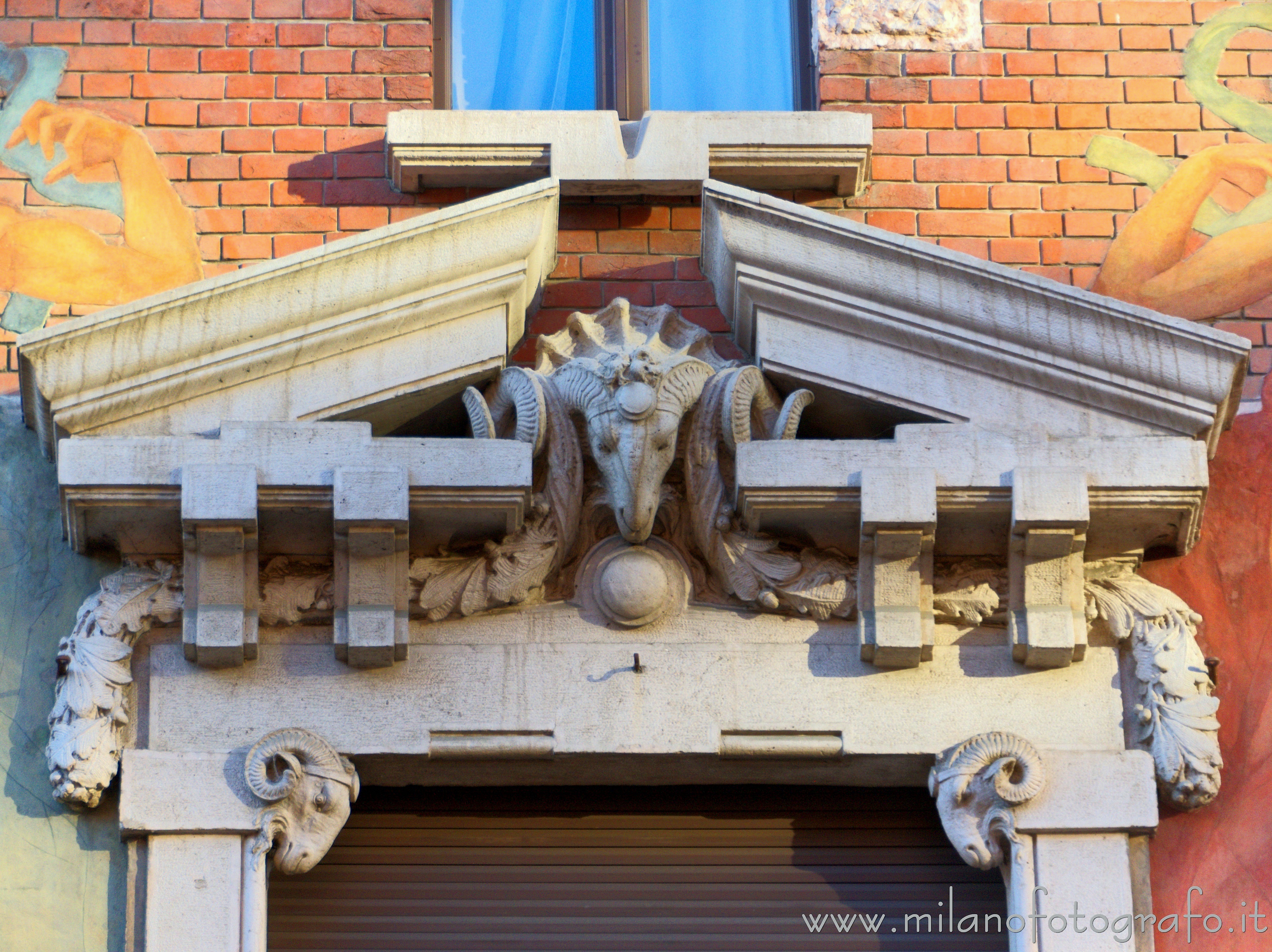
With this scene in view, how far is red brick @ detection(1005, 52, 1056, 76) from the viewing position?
6531mm

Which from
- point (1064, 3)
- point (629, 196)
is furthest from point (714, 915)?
point (1064, 3)

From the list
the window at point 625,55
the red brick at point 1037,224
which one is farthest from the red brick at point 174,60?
the red brick at point 1037,224

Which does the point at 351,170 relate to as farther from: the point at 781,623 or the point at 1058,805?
the point at 1058,805

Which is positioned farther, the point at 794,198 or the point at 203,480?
the point at 794,198

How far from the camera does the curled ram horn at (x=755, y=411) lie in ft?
18.3

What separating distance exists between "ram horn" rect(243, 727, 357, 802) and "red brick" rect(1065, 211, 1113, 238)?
284 cm

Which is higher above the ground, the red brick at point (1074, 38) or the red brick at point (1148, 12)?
the red brick at point (1148, 12)

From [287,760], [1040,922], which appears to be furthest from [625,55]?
[1040,922]

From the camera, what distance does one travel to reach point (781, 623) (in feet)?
18.5

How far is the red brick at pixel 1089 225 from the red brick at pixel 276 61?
2.55 meters

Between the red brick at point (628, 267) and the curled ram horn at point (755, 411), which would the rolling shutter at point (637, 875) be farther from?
the red brick at point (628, 267)

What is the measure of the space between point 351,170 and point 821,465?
1920 mm

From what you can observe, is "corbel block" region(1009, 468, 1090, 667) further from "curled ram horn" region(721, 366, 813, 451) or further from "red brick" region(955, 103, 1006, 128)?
"red brick" region(955, 103, 1006, 128)

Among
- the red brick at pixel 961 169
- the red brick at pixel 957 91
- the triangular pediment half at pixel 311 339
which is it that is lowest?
the triangular pediment half at pixel 311 339
